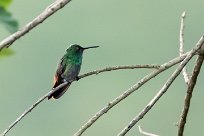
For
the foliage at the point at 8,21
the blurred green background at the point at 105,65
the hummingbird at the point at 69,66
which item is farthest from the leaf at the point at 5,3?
the blurred green background at the point at 105,65

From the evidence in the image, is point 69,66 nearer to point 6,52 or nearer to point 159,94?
point 159,94

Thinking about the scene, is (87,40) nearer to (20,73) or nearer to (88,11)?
(88,11)

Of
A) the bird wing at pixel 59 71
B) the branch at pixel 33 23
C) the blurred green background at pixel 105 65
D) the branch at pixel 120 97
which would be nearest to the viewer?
the branch at pixel 33 23

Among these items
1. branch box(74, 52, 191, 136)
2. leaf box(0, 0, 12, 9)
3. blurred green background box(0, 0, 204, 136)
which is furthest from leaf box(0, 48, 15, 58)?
blurred green background box(0, 0, 204, 136)

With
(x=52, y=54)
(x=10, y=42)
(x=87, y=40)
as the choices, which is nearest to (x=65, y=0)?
(x=10, y=42)

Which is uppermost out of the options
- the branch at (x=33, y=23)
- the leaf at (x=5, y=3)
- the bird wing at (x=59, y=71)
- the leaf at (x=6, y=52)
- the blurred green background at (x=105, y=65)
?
the leaf at (x=5, y=3)

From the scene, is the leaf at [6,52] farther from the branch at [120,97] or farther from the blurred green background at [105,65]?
the blurred green background at [105,65]

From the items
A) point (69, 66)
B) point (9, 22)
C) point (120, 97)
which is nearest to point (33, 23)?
point (9, 22)

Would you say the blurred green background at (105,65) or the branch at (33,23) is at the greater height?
the branch at (33,23)

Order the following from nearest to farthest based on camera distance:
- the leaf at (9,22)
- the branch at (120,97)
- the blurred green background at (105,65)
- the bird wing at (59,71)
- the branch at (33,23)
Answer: the leaf at (9,22), the branch at (33,23), the branch at (120,97), the bird wing at (59,71), the blurred green background at (105,65)
